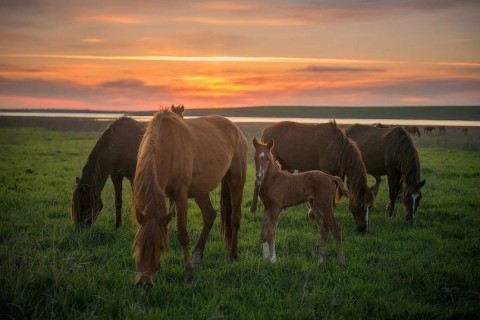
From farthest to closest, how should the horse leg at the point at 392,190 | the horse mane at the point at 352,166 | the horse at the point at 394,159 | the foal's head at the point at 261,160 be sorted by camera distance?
→ the horse leg at the point at 392,190
the horse at the point at 394,159
the horse mane at the point at 352,166
the foal's head at the point at 261,160

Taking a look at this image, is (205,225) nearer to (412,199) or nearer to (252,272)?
(252,272)

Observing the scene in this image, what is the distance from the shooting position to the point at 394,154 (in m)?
12.3

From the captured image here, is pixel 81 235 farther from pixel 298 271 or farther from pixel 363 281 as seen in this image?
pixel 363 281

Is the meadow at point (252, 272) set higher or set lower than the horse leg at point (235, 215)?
lower

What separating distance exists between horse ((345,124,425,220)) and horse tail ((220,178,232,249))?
4.60m

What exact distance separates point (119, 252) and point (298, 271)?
292cm

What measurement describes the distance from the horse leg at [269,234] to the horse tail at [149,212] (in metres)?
2.38

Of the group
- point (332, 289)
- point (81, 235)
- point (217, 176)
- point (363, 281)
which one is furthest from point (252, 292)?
point (81, 235)

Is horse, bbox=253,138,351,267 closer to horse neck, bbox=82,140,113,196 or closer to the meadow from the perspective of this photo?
the meadow

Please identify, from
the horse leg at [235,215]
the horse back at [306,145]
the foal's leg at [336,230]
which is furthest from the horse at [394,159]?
the horse leg at [235,215]

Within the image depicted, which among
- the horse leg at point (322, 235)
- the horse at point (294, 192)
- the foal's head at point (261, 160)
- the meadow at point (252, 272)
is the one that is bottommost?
the meadow at point (252, 272)

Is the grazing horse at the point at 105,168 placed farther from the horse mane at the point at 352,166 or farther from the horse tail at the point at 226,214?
the horse mane at the point at 352,166

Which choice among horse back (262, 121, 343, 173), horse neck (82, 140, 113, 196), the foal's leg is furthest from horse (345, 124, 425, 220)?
horse neck (82, 140, 113, 196)

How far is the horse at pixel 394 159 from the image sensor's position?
35.6 feet
